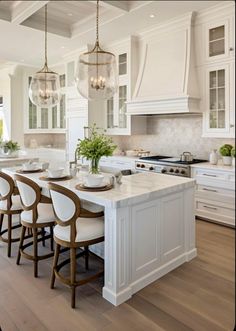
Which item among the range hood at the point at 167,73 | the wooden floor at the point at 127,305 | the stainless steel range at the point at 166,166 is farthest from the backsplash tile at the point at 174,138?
the wooden floor at the point at 127,305

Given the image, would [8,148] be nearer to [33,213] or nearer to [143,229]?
[33,213]

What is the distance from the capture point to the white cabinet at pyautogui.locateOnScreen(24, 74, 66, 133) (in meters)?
7.04

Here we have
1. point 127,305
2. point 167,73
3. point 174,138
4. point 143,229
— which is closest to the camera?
point 127,305

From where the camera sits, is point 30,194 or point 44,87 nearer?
point 30,194

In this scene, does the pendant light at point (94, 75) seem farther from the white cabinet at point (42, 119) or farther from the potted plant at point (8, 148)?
the white cabinet at point (42, 119)

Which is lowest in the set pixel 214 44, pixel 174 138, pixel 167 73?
pixel 174 138

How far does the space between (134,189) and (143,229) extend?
1.16 ft

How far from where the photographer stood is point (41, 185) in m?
2.88

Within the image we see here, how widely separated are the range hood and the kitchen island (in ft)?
5.78

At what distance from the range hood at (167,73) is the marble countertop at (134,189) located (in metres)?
1.68

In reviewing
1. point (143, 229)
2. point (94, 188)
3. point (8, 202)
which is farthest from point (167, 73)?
point (8, 202)

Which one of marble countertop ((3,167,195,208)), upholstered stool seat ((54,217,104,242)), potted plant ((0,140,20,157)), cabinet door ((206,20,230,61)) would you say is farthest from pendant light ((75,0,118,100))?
potted plant ((0,140,20,157))

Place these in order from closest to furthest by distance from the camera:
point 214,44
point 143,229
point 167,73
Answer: point 143,229
point 214,44
point 167,73

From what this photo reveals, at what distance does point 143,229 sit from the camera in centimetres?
247
